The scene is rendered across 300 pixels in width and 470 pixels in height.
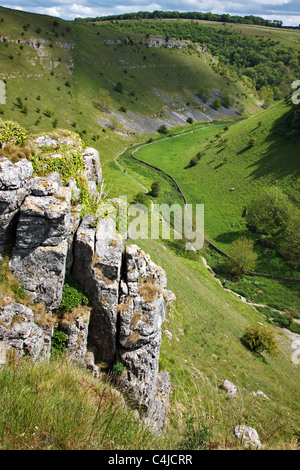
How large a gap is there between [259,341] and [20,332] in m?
25.2

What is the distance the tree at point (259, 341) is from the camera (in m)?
27.6

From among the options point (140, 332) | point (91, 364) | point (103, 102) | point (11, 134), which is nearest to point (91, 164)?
point (11, 134)

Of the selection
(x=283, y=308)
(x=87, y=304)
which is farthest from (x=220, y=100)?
(x=87, y=304)

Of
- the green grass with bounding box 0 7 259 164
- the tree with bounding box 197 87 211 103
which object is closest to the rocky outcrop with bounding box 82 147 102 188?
the green grass with bounding box 0 7 259 164

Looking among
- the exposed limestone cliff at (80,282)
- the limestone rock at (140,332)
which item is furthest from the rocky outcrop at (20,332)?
the limestone rock at (140,332)

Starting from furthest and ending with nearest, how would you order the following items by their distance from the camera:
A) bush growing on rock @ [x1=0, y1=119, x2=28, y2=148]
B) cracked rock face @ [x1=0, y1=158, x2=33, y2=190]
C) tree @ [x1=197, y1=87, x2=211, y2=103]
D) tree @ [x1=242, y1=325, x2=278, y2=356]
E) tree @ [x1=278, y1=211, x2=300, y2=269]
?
tree @ [x1=197, y1=87, x2=211, y2=103] → tree @ [x1=278, y1=211, x2=300, y2=269] → tree @ [x1=242, y1=325, x2=278, y2=356] → bush growing on rock @ [x1=0, y1=119, x2=28, y2=148] → cracked rock face @ [x1=0, y1=158, x2=33, y2=190]

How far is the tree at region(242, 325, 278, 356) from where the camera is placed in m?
27.6

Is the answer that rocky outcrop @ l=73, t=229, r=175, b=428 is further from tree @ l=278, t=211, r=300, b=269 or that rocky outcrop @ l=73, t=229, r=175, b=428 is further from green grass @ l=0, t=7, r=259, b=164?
green grass @ l=0, t=7, r=259, b=164

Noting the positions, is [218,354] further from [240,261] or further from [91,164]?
[240,261]

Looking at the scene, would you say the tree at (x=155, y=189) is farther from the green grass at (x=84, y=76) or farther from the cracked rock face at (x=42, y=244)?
the cracked rock face at (x=42, y=244)

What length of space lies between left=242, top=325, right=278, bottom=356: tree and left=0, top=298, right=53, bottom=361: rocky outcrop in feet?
77.3

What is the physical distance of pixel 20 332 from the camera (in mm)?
9891
